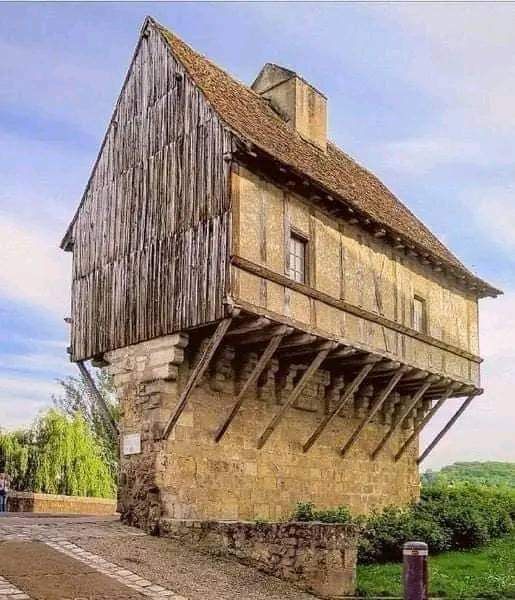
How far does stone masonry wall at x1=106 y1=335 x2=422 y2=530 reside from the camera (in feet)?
45.6

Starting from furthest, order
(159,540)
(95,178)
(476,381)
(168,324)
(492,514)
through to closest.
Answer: (476,381), (492,514), (95,178), (168,324), (159,540)

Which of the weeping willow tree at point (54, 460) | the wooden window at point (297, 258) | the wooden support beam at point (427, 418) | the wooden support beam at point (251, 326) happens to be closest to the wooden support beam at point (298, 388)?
the wooden window at point (297, 258)

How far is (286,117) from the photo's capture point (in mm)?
18109

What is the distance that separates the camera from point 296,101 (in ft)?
59.4

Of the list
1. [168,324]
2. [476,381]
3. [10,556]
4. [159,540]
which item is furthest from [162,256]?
A: [476,381]

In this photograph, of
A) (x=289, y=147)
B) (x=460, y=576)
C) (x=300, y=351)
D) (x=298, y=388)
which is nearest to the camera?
(x=460, y=576)

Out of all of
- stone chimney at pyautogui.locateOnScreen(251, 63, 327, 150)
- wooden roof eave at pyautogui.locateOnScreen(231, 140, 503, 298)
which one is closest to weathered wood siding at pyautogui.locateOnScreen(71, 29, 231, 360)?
wooden roof eave at pyautogui.locateOnScreen(231, 140, 503, 298)

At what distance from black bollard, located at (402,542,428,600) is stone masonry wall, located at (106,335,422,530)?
24.1 ft

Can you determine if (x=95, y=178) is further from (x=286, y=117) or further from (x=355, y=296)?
(x=355, y=296)

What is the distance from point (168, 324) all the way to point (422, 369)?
617cm

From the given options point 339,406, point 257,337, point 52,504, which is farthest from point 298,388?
point 52,504

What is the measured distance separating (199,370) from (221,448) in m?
2.08

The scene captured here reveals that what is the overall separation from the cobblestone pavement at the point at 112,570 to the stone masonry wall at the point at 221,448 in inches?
41.0

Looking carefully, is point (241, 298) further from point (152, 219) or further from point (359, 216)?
point (359, 216)
